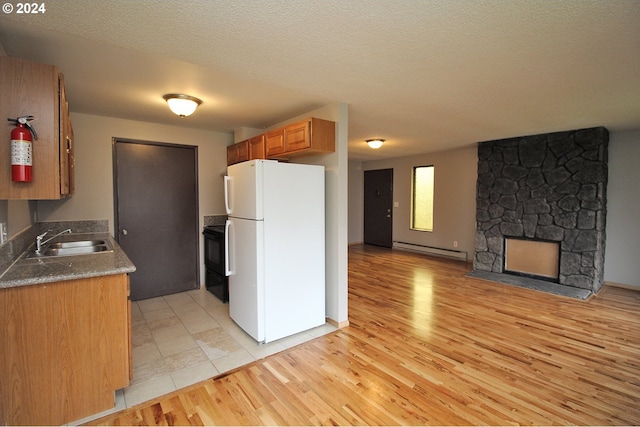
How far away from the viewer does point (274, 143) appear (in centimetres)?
347

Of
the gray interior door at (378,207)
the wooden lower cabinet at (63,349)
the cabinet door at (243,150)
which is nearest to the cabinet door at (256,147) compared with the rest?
the cabinet door at (243,150)

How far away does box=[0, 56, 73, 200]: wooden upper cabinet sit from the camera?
1.71m

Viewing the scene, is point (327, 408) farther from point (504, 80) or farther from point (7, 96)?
point (504, 80)

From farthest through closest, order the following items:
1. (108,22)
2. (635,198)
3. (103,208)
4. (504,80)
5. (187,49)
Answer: (635,198)
(103,208)
(504,80)
(187,49)
(108,22)

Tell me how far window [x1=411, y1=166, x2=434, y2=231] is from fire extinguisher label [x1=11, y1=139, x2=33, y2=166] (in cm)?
664

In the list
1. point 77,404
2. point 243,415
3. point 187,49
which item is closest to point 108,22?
point 187,49

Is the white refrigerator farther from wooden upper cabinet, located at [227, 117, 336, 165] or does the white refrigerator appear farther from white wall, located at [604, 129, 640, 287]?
white wall, located at [604, 129, 640, 287]

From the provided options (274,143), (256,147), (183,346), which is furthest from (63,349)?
(256,147)

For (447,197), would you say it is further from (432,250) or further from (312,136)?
(312,136)

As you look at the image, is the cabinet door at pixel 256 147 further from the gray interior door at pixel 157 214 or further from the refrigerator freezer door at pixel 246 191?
the gray interior door at pixel 157 214

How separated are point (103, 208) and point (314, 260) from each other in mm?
2792

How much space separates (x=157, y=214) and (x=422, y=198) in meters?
5.50

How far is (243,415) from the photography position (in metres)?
1.90

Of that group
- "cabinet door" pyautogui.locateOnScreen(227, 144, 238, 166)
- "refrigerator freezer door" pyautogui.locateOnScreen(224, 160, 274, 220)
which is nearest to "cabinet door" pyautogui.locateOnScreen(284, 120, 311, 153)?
"refrigerator freezer door" pyautogui.locateOnScreen(224, 160, 274, 220)
